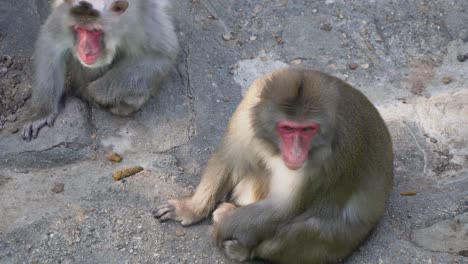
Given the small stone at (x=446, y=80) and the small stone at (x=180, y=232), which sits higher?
the small stone at (x=446, y=80)

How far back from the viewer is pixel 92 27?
16.4ft

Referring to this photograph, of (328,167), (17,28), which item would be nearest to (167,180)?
(328,167)

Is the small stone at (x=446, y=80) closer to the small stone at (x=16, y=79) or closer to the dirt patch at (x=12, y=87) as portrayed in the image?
the dirt patch at (x=12, y=87)

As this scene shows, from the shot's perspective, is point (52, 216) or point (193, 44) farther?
point (193, 44)

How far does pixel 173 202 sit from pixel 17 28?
241 cm

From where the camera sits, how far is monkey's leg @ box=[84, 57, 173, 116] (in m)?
5.30

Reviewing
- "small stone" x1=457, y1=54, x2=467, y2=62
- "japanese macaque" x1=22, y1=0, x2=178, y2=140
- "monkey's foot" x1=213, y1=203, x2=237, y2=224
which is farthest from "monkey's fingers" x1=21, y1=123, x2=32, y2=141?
"small stone" x1=457, y1=54, x2=467, y2=62

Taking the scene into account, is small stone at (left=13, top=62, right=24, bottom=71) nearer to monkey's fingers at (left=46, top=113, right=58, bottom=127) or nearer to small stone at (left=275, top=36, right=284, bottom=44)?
monkey's fingers at (left=46, top=113, right=58, bottom=127)

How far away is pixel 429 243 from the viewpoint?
168 inches

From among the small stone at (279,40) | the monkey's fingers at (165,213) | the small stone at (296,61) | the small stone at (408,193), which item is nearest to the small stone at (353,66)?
the small stone at (296,61)

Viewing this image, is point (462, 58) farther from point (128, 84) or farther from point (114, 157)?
point (114, 157)

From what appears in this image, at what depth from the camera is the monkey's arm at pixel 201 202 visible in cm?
435

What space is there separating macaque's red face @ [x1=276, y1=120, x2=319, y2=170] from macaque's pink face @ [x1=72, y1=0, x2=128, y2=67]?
198 centimetres

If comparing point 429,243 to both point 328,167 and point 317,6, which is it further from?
point 317,6
